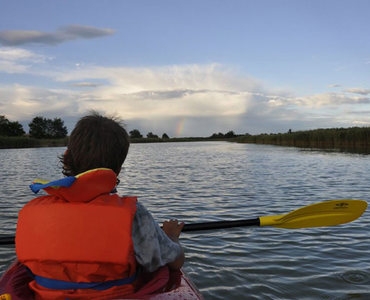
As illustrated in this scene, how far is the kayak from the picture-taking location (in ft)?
7.75

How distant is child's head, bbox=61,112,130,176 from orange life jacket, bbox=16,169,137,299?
0.51 ft

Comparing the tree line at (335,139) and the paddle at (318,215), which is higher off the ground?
the tree line at (335,139)

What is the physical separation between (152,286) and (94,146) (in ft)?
2.79

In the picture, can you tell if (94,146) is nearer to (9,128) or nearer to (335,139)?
(335,139)

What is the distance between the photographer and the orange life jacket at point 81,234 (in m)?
2.11

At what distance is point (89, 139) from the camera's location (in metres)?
2.24

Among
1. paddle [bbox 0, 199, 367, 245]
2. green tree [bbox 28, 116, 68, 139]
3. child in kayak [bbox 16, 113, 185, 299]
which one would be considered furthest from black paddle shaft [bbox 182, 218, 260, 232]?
green tree [bbox 28, 116, 68, 139]

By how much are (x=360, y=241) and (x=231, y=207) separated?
289 cm

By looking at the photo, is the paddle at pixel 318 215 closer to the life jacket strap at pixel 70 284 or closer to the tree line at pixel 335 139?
the life jacket strap at pixel 70 284

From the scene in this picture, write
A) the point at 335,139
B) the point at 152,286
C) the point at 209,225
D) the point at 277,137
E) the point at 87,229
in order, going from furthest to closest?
the point at 277,137
the point at 335,139
the point at 209,225
the point at 152,286
the point at 87,229

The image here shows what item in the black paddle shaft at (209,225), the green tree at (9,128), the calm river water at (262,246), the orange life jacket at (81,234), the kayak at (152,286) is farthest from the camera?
the green tree at (9,128)

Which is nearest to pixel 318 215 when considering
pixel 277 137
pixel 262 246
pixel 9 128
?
pixel 262 246

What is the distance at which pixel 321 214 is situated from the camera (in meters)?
4.33

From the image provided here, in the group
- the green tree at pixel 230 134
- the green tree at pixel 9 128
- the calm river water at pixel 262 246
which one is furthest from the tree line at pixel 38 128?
the calm river water at pixel 262 246
